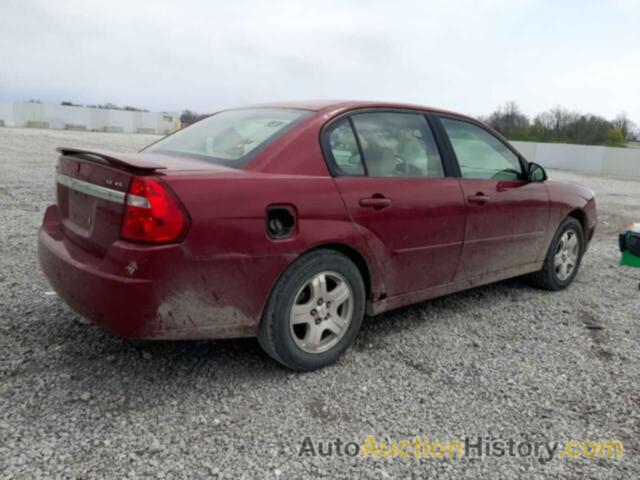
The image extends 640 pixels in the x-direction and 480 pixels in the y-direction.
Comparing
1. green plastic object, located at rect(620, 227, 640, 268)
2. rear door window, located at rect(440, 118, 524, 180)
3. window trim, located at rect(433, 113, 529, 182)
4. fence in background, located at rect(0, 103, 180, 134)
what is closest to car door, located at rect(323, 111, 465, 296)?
window trim, located at rect(433, 113, 529, 182)

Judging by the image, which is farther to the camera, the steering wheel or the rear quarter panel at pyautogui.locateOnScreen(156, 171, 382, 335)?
the steering wheel

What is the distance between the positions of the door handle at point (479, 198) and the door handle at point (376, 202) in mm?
866

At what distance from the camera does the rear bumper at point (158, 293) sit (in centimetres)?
252

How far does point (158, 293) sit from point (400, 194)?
1645 mm

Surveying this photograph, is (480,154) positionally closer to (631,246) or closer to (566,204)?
(566,204)

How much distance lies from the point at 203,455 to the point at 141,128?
63.9 metres

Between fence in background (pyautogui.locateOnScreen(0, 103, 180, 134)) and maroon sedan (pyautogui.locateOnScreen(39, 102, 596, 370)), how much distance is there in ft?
186

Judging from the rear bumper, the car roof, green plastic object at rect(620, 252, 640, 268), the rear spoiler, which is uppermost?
the car roof

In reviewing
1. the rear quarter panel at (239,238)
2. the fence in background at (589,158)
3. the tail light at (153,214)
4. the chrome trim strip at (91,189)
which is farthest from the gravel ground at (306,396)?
the fence in background at (589,158)

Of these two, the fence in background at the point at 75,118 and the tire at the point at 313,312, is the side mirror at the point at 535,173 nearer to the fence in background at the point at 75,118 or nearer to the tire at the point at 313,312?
the tire at the point at 313,312

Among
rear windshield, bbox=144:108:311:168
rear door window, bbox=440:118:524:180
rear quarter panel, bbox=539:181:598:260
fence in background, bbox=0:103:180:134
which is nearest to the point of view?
rear windshield, bbox=144:108:311:168

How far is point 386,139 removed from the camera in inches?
141

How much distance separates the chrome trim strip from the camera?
8.62 ft

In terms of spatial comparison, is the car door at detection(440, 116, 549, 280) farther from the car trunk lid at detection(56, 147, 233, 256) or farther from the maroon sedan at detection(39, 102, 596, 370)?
the car trunk lid at detection(56, 147, 233, 256)
